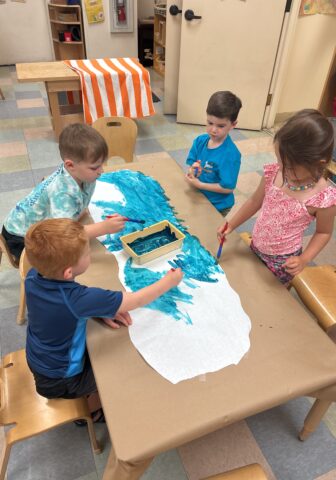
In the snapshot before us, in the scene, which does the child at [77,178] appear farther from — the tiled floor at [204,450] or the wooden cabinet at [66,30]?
the wooden cabinet at [66,30]

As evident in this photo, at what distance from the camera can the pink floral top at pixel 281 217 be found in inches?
49.4

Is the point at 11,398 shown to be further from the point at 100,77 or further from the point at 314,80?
the point at 314,80

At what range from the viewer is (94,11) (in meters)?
4.92

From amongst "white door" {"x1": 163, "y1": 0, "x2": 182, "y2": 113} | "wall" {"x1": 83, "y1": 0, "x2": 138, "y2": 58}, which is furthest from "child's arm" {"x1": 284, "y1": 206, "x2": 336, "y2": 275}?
"wall" {"x1": 83, "y1": 0, "x2": 138, "y2": 58}

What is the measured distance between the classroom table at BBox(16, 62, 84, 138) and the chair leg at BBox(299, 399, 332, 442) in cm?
335

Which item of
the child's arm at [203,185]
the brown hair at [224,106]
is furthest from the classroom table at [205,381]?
the brown hair at [224,106]

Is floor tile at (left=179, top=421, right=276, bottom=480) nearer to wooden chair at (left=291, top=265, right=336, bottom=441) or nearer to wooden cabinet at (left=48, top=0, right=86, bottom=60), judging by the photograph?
wooden chair at (left=291, top=265, right=336, bottom=441)

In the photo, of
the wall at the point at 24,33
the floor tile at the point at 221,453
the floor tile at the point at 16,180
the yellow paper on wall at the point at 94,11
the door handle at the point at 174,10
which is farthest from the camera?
the wall at the point at 24,33

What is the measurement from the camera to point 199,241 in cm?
146

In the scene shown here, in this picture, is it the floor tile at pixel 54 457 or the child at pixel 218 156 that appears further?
the child at pixel 218 156

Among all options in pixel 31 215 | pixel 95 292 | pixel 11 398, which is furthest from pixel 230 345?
pixel 31 215

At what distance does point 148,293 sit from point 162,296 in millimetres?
112

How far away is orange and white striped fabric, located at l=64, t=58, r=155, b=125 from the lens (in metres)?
3.43

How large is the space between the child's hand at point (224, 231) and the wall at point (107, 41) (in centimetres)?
485
